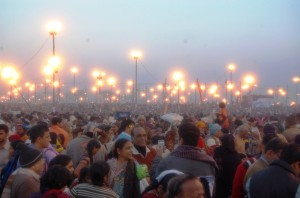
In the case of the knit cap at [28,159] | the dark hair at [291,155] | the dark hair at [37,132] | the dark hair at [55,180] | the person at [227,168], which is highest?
the dark hair at [37,132]

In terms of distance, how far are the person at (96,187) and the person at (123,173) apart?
101cm

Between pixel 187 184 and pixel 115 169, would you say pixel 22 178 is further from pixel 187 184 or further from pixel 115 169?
pixel 187 184

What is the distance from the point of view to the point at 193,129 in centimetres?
616

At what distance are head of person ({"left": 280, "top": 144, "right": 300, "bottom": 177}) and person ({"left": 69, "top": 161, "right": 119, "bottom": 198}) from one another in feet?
6.49

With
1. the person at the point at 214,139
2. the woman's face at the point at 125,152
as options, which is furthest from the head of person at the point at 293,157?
the person at the point at 214,139

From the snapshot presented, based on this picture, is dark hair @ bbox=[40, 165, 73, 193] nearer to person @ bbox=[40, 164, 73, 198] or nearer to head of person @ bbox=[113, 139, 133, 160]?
person @ bbox=[40, 164, 73, 198]

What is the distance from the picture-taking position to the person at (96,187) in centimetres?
536

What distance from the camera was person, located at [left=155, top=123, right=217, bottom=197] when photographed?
19.0 feet

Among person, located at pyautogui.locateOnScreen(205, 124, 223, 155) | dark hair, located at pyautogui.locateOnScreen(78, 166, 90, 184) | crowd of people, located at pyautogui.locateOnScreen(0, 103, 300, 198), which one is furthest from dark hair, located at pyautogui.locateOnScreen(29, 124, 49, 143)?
person, located at pyautogui.locateOnScreen(205, 124, 223, 155)

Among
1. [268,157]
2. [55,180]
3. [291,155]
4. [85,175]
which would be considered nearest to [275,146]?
[268,157]

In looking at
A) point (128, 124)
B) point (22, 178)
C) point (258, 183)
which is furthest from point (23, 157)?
point (128, 124)

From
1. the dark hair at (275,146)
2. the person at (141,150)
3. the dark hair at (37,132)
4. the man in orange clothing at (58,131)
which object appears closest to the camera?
the dark hair at (275,146)

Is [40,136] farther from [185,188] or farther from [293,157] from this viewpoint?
[185,188]

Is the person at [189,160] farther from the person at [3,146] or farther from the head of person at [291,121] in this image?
the head of person at [291,121]
